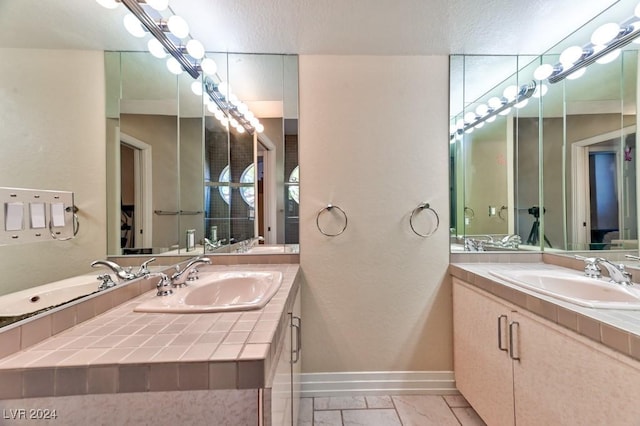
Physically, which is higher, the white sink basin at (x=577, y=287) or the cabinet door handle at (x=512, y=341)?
the white sink basin at (x=577, y=287)

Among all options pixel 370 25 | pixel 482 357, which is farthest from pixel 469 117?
pixel 482 357

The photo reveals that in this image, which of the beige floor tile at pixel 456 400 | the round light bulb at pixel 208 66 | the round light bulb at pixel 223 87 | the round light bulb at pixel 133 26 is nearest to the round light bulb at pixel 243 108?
the round light bulb at pixel 223 87

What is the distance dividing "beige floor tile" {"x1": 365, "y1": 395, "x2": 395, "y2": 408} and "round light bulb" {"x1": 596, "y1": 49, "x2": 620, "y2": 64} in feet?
7.68

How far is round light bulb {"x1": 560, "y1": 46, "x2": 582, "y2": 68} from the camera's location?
1531 millimetres

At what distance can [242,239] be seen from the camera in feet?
5.98

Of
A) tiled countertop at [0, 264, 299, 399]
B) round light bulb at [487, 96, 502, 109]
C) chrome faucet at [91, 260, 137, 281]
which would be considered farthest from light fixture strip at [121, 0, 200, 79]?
round light bulb at [487, 96, 502, 109]

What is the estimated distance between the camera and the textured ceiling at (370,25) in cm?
133

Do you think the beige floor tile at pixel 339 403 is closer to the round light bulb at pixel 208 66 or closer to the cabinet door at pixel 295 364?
the cabinet door at pixel 295 364

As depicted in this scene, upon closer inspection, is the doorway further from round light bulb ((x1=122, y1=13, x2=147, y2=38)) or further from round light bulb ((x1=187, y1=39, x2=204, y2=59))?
round light bulb ((x1=187, y1=39, x2=204, y2=59))

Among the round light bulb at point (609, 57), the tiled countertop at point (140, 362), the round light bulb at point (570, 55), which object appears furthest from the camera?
the round light bulb at point (570, 55)

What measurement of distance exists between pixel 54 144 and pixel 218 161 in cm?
103

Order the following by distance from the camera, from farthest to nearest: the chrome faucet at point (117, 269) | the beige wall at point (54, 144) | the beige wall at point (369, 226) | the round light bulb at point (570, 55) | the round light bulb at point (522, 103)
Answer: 1. the round light bulb at point (522, 103)
2. the beige wall at point (369, 226)
3. the round light bulb at point (570, 55)
4. the chrome faucet at point (117, 269)
5. the beige wall at point (54, 144)

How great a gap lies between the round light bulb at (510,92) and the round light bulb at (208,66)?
2018mm

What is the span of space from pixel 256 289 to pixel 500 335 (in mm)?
1213
